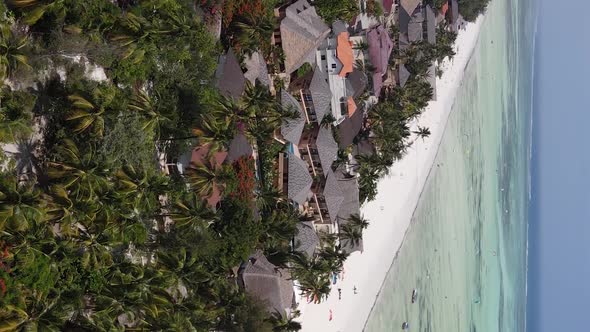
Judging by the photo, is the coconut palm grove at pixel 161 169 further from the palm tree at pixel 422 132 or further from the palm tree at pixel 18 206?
the palm tree at pixel 422 132

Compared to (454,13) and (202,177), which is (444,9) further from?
(202,177)

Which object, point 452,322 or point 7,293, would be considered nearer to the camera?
point 7,293

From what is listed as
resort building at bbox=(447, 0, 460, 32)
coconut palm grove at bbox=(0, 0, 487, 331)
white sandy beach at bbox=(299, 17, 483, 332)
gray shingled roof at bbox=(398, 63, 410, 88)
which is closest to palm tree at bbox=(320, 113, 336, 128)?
coconut palm grove at bbox=(0, 0, 487, 331)

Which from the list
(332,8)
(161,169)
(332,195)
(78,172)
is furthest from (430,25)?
(78,172)

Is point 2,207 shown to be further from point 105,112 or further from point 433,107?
point 433,107

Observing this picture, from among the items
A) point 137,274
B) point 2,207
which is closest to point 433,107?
point 137,274

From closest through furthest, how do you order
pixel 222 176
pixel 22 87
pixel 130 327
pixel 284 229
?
pixel 22 87
pixel 130 327
pixel 222 176
pixel 284 229

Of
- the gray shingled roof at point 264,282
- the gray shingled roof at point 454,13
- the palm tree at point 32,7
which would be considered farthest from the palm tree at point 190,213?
the gray shingled roof at point 454,13

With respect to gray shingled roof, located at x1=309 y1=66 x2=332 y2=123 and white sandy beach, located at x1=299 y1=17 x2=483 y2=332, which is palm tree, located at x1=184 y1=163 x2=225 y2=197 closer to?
gray shingled roof, located at x1=309 y1=66 x2=332 y2=123
